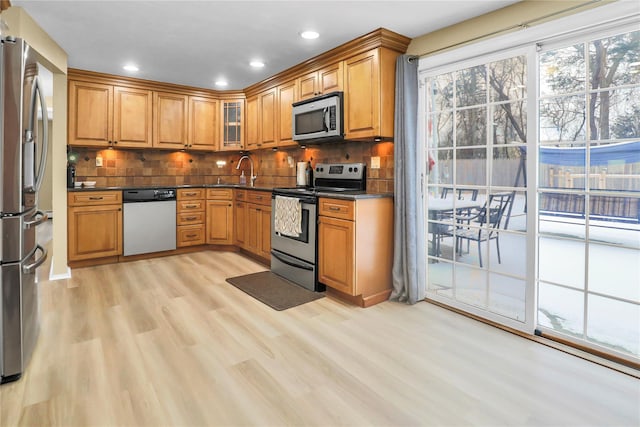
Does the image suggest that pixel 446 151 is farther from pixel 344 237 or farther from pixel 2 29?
pixel 2 29

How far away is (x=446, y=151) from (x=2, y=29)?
9.98ft

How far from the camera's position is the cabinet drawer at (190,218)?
195 inches

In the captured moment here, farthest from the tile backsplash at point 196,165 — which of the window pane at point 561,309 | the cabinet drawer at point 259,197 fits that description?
the window pane at point 561,309

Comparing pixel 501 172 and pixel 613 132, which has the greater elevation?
pixel 613 132

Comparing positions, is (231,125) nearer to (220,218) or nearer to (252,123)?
(252,123)

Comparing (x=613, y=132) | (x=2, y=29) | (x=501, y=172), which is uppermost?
(x=2, y=29)

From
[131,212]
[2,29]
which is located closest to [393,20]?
[2,29]

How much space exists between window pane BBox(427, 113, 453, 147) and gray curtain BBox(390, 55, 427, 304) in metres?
0.14

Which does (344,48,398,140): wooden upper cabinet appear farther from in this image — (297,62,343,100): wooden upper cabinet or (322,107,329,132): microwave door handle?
(322,107,329,132): microwave door handle

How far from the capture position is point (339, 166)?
13.2ft

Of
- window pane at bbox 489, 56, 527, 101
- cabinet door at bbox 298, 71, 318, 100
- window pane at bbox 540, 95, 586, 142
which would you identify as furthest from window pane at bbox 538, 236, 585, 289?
cabinet door at bbox 298, 71, 318, 100

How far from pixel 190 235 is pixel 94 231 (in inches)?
44.4

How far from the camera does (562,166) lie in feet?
7.94

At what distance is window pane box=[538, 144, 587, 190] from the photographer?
2342 mm
